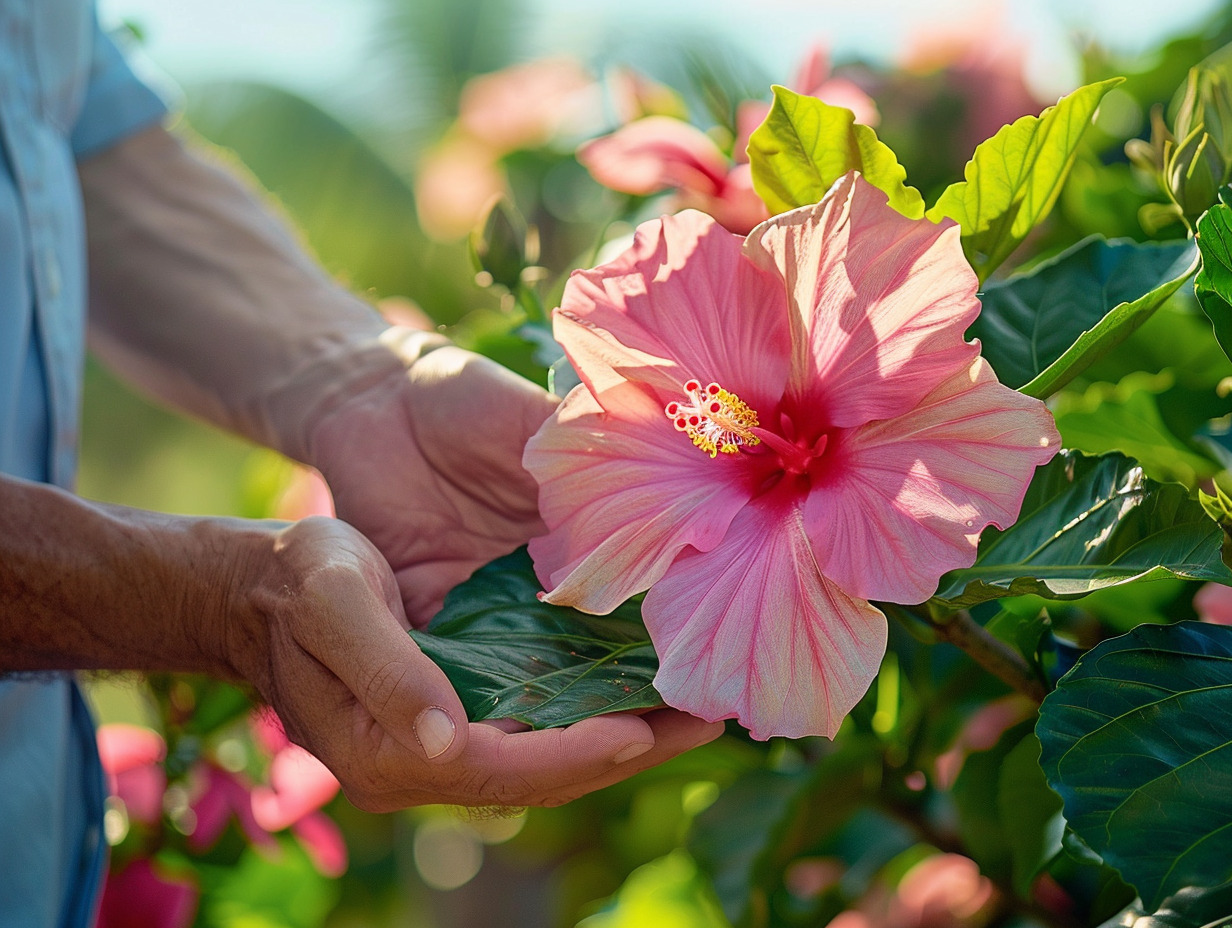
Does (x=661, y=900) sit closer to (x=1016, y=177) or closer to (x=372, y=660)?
(x=372, y=660)

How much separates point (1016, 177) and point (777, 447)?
190 millimetres

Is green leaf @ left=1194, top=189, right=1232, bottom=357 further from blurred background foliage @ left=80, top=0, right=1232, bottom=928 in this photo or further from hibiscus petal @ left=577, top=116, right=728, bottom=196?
hibiscus petal @ left=577, top=116, right=728, bottom=196

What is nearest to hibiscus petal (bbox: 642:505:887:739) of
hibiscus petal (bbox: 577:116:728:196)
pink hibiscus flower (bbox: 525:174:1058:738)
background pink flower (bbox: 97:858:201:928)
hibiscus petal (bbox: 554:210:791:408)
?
pink hibiscus flower (bbox: 525:174:1058:738)

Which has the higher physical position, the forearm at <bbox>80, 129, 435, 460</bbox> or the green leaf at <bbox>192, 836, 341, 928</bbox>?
the forearm at <bbox>80, 129, 435, 460</bbox>

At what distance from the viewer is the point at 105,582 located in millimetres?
706

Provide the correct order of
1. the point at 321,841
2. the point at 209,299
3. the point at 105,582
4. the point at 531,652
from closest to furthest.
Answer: the point at 531,652 → the point at 105,582 → the point at 209,299 → the point at 321,841

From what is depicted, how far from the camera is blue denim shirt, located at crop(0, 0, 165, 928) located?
828 mm

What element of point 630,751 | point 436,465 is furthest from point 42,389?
point 630,751

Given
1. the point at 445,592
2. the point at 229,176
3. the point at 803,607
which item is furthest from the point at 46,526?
the point at 229,176

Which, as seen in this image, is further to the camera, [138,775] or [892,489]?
[138,775]

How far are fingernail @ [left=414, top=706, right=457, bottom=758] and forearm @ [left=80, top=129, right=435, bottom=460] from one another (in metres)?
0.46

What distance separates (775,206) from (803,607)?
0.23 meters

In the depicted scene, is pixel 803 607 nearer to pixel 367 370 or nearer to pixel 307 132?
pixel 367 370

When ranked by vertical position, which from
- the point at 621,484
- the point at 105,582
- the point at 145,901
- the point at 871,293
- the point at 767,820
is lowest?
the point at 145,901
